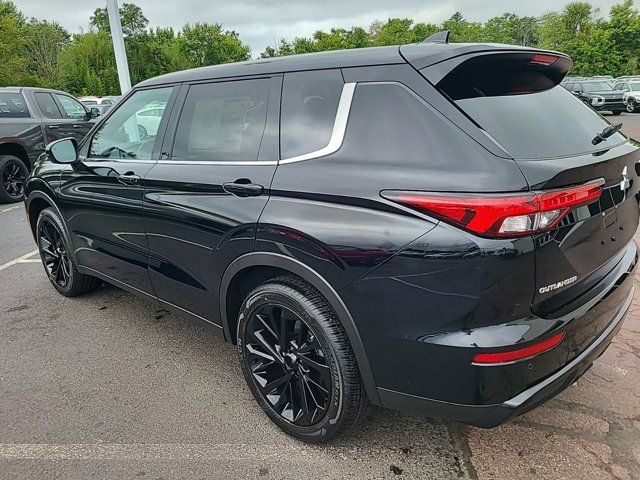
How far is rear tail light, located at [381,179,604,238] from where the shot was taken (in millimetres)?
1656

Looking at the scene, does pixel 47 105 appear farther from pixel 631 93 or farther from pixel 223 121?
pixel 631 93

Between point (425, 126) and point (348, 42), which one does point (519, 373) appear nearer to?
point (425, 126)

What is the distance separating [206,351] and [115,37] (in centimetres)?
730

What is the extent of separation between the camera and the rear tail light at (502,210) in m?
1.66

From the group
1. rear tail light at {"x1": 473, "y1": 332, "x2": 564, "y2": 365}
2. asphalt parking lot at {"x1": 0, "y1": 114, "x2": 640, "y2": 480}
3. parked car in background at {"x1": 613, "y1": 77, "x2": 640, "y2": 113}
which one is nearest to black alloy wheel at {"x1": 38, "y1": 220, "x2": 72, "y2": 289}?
asphalt parking lot at {"x1": 0, "y1": 114, "x2": 640, "y2": 480}

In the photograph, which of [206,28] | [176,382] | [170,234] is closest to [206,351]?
[176,382]

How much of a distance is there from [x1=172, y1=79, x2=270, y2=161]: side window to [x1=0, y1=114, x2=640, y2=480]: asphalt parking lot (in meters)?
1.39

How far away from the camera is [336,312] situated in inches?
80.7

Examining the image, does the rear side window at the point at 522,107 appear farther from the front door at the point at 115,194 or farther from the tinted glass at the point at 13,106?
the tinted glass at the point at 13,106

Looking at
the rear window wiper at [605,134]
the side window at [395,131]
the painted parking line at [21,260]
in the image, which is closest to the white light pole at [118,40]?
the painted parking line at [21,260]

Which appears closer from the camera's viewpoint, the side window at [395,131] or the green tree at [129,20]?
the side window at [395,131]

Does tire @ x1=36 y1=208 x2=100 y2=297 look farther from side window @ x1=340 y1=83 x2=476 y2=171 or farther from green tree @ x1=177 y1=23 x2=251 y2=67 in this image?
green tree @ x1=177 y1=23 x2=251 y2=67

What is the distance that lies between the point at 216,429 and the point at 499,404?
4.81ft

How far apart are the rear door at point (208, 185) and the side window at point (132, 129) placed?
0.42 feet
